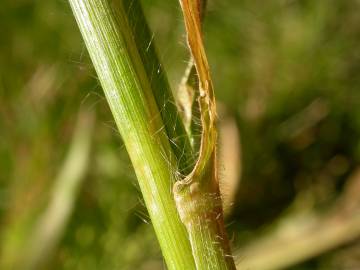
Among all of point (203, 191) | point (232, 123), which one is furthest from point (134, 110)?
point (232, 123)

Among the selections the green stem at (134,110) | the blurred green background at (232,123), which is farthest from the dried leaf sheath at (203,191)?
the blurred green background at (232,123)

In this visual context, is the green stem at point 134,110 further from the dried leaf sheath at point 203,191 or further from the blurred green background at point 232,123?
the blurred green background at point 232,123

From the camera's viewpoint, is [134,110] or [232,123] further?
[232,123]

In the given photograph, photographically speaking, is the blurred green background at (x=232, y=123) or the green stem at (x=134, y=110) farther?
the blurred green background at (x=232, y=123)

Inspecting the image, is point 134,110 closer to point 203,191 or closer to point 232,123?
point 203,191

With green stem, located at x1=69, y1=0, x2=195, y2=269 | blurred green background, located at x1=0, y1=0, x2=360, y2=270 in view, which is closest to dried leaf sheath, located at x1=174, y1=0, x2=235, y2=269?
green stem, located at x1=69, y1=0, x2=195, y2=269

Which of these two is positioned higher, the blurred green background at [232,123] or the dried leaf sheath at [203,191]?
the dried leaf sheath at [203,191]

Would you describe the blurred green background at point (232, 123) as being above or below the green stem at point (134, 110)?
below
